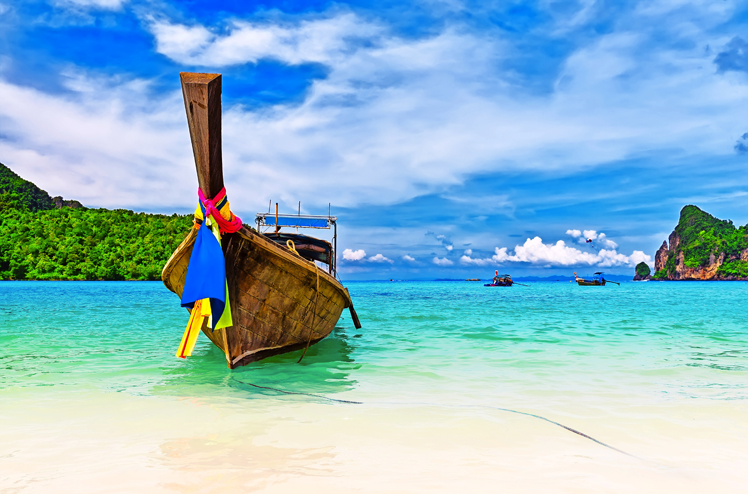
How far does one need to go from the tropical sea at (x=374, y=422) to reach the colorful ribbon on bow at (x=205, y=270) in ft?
3.22

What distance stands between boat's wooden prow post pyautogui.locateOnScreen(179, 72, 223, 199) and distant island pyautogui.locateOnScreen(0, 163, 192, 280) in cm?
8820

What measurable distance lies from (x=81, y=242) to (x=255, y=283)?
9831 cm

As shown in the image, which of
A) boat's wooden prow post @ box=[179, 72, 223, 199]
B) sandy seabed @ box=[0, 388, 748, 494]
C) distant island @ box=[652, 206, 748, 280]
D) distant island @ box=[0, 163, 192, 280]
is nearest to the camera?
sandy seabed @ box=[0, 388, 748, 494]

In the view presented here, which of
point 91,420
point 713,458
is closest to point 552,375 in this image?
point 713,458

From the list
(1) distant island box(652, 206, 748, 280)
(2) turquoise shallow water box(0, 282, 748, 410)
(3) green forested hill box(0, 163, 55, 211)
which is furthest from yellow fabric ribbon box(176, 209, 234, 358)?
(1) distant island box(652, 206, 748, 280)

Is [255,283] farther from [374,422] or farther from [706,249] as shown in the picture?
[706,249]

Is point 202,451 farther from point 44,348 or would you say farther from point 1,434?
point 44,348

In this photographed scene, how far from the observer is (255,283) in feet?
23.4

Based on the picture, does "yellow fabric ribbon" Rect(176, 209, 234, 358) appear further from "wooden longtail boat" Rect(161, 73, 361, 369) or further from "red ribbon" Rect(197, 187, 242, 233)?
"wooden longtail boat" Rect(161, 73, 361, 369)

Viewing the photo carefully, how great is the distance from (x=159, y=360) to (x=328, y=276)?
12.5 feet

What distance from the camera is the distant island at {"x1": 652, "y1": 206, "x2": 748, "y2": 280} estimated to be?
148375 mm

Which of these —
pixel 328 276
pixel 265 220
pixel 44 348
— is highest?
pixel 265 220

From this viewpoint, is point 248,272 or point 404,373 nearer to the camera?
point 248,272

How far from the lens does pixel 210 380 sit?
710cm
